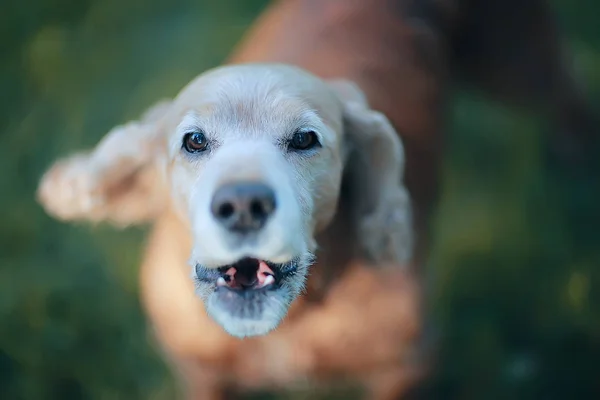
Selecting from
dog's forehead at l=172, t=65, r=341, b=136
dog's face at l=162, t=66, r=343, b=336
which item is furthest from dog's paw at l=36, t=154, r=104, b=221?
dog's forehead at l=172, t=65, r=341, b=136

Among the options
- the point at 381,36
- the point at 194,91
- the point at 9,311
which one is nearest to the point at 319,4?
the point at 381,36

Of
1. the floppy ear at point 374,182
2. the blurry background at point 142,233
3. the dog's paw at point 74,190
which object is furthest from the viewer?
the blurry background at point 142,233

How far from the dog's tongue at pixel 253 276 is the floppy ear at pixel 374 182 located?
532mm

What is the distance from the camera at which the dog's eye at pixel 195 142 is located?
1813 millimetres

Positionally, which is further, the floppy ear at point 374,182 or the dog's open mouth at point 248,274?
the floppy ear at point 374,182

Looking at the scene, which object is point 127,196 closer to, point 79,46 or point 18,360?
point 18,360

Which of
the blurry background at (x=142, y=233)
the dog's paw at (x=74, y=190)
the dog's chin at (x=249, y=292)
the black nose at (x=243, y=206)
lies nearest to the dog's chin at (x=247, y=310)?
the dog's chin at (x=249, y=292)

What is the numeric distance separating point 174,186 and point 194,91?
29cm

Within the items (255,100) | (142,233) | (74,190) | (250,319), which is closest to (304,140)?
(255,100)

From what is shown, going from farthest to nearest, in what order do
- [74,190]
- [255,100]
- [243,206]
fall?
[74,190]
[255,100]
[243,206]

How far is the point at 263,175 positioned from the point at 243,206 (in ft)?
0.40

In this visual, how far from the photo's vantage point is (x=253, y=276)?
1.74m

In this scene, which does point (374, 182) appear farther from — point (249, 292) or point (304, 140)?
point (249, 292)

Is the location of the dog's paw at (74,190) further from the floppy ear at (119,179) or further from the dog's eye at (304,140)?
the dog's eye at (304,140)
